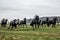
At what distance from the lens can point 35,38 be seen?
4256 cm

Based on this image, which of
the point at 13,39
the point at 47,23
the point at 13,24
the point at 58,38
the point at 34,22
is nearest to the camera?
the point at 13,39

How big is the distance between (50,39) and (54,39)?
3.27 ft

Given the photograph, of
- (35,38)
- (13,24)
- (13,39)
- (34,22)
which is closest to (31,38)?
(35,38)

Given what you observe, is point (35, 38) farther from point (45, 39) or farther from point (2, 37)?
point (2, 37)

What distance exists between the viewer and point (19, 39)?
41.1 metres

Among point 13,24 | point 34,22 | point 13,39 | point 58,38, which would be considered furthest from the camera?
point 34,22

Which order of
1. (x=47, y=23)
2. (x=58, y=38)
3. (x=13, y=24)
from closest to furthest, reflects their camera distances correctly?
(x=58, y=38)
(x=13, y=24)
(x=47, y=23)

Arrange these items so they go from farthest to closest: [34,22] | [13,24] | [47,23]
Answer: [47,23], [34,22], [13,24]

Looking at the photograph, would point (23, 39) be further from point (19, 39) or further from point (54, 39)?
point (54, 39)

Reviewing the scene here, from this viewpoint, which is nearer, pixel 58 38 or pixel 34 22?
pixel 58 38

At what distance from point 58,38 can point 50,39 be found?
2449 mm

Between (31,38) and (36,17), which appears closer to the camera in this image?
(31,38)

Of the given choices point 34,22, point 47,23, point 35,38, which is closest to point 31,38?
point 35,38

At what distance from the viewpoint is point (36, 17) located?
8838 cm
